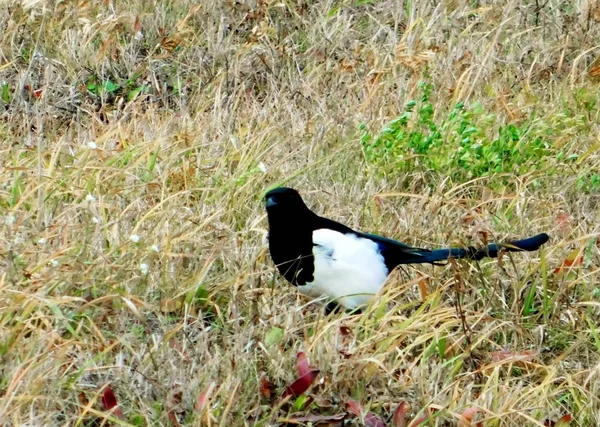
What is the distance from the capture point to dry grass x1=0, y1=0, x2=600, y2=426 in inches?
123

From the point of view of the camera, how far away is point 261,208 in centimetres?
416

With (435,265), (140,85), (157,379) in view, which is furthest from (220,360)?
(140,85)

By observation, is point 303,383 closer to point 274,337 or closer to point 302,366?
point 302,366

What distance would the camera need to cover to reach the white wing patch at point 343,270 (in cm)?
362

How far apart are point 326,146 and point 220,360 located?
1.70 metres

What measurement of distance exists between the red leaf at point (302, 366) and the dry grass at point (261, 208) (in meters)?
0.05

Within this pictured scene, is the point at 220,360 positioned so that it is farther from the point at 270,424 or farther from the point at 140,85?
the point at 140,85

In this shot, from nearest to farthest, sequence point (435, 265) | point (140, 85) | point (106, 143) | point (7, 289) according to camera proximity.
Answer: point (7, 289) → point (435, 265) → point (106, 143) → point (140, 85)

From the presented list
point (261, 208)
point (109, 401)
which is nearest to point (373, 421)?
point (109, 401)

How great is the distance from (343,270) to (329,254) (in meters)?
0.06

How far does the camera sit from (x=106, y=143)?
462cm

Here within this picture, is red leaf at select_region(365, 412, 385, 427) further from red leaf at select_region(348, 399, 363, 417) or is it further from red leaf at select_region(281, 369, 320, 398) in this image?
red leaf at select_region(281, 369, 320, 398)

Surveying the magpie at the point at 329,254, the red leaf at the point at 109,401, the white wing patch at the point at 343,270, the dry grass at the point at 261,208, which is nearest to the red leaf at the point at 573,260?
the dry grass at the point at 261,208

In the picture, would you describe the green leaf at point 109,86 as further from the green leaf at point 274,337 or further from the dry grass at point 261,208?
the green leaf at point 274,337
